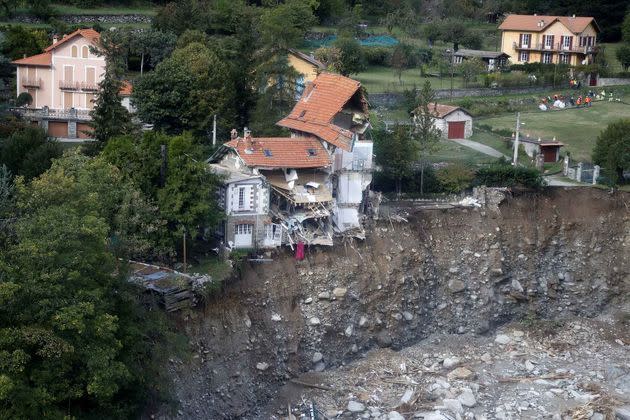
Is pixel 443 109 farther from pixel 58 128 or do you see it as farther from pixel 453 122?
pixel 58 128

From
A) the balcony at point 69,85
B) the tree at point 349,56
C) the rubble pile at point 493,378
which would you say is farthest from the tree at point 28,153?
the tree at point 349,56

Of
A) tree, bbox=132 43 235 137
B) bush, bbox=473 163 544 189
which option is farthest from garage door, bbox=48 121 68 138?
bush, bbox=473 163 544 189

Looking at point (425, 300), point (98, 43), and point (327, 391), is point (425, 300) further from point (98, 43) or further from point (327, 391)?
point (98, 43)

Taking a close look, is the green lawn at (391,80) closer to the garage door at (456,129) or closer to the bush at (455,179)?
the garage door at (456,129)

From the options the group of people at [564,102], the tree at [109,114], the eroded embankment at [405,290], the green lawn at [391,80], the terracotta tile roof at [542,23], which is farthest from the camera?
the terracotta tile roof at [542,23]

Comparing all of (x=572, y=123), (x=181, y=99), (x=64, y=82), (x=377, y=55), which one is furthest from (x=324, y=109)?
(x=377, y=55)

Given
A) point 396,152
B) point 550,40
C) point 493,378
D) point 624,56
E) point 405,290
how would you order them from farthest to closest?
point 550,40
point 624,56
point 396,152
point 405,290
point 493,378
